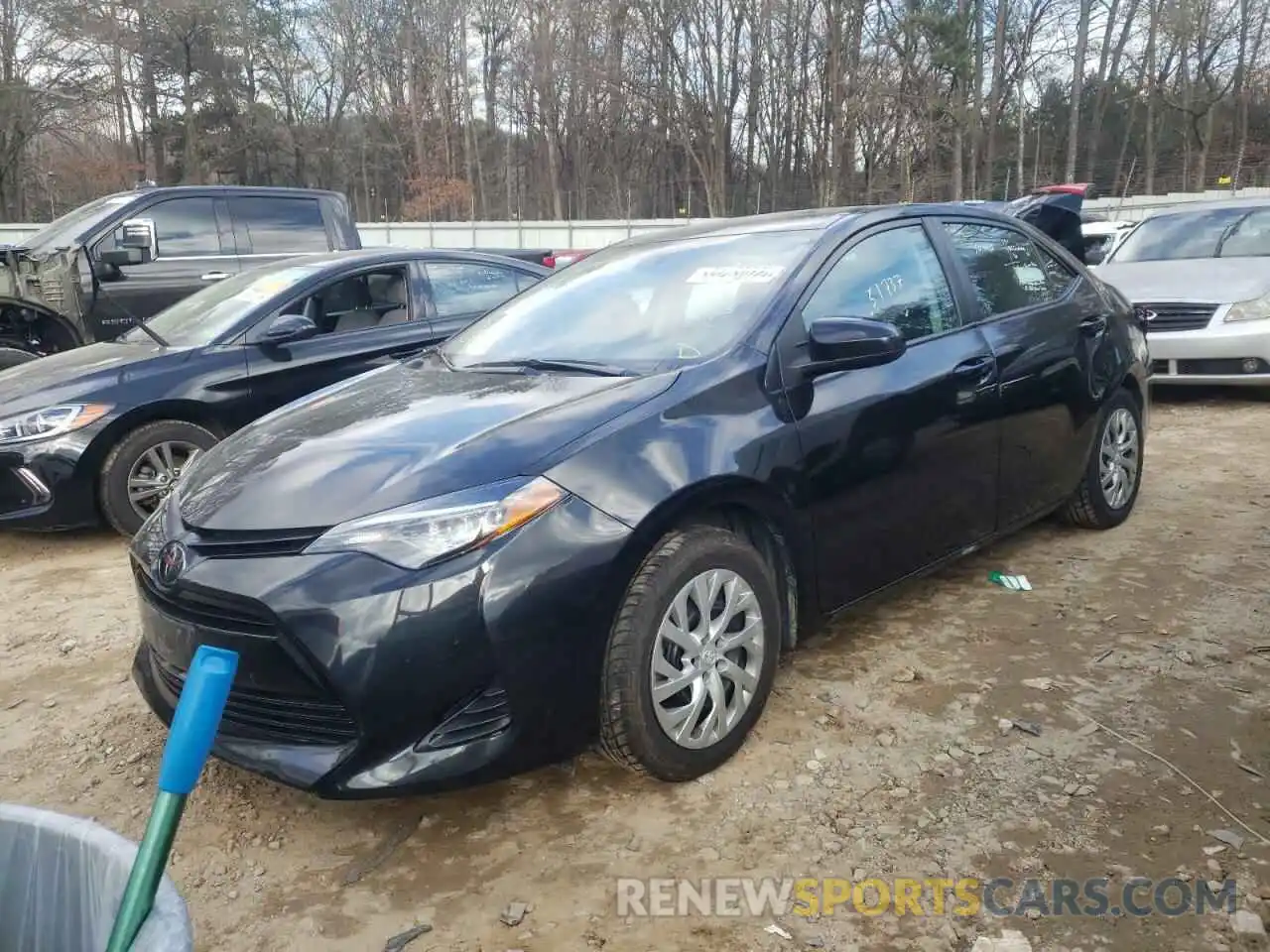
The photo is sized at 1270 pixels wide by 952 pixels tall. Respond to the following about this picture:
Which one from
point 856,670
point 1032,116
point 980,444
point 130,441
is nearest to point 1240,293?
point 980,444

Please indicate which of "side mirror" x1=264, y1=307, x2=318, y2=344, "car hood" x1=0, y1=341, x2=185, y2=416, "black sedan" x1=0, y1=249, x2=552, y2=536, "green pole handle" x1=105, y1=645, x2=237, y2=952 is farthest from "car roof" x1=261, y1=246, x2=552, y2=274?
"green pole handle" x1=105, y1=645, x2=237, y2=952

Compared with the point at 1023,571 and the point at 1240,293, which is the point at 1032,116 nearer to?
the point at 1240,293

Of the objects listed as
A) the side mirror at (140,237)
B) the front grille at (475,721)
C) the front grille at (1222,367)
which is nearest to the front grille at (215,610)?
the front grille at (475,721)

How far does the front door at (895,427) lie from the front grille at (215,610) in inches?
60.3

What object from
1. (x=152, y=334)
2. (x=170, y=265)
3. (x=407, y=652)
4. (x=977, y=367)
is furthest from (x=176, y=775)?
(x=170, y=265)

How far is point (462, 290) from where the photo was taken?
19.9ft

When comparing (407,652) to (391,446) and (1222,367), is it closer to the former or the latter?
(391,446)

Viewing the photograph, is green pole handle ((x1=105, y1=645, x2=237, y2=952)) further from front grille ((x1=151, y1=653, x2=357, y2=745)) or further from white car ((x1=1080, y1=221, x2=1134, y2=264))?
white car ((x1=1080, y1=221, x2=1134, y2=264))

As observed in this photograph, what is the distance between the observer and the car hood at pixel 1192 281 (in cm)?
738

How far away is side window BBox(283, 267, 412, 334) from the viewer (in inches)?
216

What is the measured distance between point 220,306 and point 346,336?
72 centimetres

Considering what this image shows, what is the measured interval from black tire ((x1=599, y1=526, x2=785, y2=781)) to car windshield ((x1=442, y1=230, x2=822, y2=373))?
2.09 ft

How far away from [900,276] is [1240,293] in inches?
209

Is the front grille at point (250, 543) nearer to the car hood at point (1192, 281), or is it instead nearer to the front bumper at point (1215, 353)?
the car hood at point (1192, 281)
